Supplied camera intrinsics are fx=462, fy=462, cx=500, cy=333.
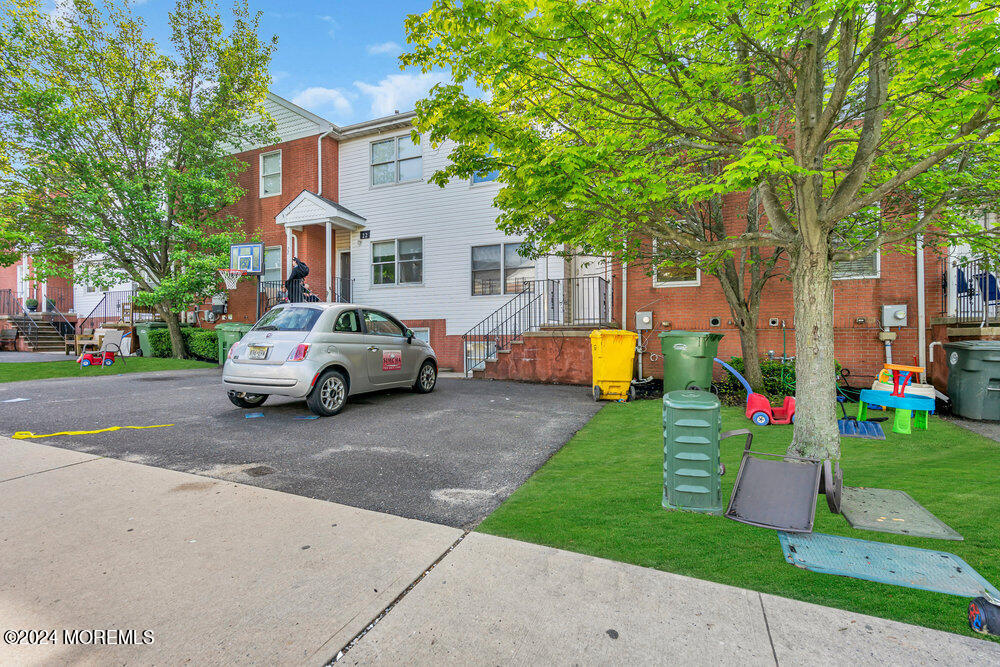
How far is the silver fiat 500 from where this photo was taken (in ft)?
20.7

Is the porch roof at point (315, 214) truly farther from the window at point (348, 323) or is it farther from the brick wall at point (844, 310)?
the brick wall at point (844, 310)

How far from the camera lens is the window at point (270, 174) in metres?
16.3

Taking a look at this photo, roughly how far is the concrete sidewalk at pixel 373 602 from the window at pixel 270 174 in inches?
601

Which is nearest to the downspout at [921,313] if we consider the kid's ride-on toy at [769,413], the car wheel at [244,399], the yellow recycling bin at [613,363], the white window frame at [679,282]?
the white window frame at [679,282]

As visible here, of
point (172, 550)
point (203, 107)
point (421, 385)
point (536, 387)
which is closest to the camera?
point (172, 550)

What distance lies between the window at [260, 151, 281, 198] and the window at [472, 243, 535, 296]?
8.15m

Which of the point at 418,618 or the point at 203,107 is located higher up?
the point at 203,107

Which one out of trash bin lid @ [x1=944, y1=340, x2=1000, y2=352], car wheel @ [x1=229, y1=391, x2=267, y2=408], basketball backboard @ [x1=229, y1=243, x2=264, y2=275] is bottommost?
car wheel @ [x1=229, y1=391, x2=267, y2=408]

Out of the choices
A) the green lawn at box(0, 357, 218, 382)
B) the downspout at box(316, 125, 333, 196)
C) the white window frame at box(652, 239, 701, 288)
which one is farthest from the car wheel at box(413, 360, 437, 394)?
the downspout at box(316, 125, 333, 196)

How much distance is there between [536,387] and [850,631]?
8001 mm

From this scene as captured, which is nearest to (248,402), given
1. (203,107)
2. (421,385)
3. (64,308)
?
(421,385)

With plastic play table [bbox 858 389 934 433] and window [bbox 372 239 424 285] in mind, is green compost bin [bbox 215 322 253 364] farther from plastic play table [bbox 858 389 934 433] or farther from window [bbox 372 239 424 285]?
plastic play table [bbox 858 389 934 433]

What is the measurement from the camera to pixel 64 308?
21531 mm

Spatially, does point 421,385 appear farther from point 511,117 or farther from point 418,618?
point 418,618
